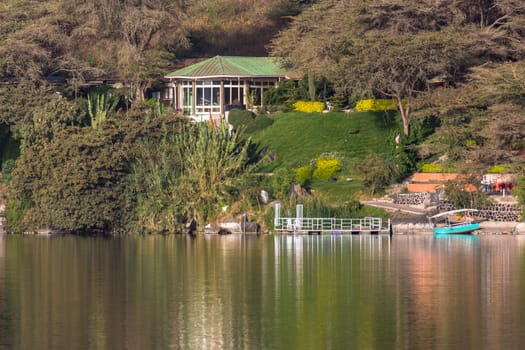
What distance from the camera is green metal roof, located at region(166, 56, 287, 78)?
77.4 meters

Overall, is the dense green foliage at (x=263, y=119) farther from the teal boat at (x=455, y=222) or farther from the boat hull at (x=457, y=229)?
the boat hull at (x=457, y=229)

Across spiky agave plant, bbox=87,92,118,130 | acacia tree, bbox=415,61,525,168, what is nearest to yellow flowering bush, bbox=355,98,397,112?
acacia tree, bbox=415,61,525,168

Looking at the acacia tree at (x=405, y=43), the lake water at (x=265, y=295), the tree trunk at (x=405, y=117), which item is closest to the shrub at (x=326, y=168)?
the tree trunk at (x=405, y=117)

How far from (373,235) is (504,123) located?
8.24 m

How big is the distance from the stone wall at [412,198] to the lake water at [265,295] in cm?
689

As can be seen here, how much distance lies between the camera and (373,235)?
189 feet

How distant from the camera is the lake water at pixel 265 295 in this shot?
28.6 m

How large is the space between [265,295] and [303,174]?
27914mm

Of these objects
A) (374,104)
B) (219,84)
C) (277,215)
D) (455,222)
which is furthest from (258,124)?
(455,222)

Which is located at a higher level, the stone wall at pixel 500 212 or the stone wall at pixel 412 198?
the stone wall at pixel 412 198

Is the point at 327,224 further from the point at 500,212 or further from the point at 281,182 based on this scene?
the point at 500,212

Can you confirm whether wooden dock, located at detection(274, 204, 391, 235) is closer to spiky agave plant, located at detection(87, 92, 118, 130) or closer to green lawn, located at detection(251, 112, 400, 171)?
green lawn, located at detection(251, 112, 400, 171)

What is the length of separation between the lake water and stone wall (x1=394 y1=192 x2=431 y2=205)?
689 centimetres

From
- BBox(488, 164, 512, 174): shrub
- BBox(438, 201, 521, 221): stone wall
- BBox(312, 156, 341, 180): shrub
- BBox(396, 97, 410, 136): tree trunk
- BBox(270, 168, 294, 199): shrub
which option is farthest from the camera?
BBox(396, 97, 410, 136): tree trunk
